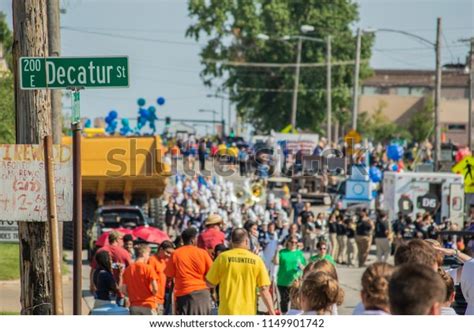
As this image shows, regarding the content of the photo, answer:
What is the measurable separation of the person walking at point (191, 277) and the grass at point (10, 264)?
978 cm

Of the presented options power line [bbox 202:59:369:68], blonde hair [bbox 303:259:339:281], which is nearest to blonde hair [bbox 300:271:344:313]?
blonde hair [bbox 303:259:339:281]

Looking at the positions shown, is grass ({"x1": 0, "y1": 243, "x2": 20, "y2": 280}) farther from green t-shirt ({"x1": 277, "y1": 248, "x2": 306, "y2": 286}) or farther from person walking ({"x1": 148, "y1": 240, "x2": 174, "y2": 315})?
person walking ({"x1": 148, "y1": 240, "x2": 174, "y2": 315})

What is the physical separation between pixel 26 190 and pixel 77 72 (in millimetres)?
1154

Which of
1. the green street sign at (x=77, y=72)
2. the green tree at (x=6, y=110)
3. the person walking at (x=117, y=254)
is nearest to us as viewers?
the green street sign at (x=77, y=72)

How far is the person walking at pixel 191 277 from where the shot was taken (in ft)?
44.3

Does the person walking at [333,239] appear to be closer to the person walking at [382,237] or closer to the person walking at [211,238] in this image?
the person walking at [382,237]

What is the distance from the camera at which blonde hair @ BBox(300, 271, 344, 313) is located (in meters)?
7.43

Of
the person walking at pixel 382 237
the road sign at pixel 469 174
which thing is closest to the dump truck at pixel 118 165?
the person walking at pixel 382 237

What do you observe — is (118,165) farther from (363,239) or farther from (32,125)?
(32,125)

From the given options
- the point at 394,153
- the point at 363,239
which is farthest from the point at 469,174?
the point at 394,153

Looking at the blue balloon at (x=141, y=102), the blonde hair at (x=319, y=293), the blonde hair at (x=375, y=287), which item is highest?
the blue balloon at (x=141, y=102)

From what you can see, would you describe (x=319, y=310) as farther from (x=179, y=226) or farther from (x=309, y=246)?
(x=179, y=226)

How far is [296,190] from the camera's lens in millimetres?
50906

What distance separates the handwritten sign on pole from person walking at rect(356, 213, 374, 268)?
65.5 ft
